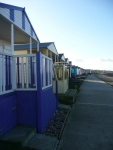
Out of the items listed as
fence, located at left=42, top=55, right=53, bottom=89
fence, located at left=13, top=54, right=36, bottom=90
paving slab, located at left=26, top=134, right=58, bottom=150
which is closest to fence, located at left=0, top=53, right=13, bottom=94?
fence, located at left=13, top=54, right=36, bottom=90

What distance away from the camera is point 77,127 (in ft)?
15.0

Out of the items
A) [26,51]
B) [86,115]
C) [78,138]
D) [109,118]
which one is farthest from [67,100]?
[26,51]

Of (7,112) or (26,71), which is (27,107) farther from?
(26,71)

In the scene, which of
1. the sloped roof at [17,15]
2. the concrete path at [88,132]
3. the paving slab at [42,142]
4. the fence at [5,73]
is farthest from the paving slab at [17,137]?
the sloped roof at [17,15]

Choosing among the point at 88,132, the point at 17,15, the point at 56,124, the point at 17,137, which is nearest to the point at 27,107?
the point at 17,137

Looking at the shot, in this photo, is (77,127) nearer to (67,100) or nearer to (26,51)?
(67,100)

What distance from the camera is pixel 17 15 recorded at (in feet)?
15.7

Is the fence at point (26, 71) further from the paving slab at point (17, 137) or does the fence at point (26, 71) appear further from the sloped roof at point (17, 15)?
the sloped roof at point (17, 15)

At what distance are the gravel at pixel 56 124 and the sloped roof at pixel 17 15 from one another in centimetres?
373

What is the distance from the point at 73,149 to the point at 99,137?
1.03 meters

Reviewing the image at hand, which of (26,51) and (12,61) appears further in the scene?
(26,51)

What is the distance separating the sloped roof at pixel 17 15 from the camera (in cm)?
404

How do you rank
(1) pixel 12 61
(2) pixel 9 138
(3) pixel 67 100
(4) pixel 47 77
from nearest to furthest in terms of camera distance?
(2) pixel 9 138 < (1) pixel 12 61 < (4) pixel 47 77 < (3) pixel 67 100

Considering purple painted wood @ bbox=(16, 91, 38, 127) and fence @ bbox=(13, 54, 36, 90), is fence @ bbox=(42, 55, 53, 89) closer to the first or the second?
fence @ bbox=(13, 54, 36, 90)
